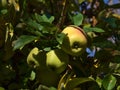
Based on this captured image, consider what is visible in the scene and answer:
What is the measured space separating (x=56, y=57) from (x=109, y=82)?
186 mm

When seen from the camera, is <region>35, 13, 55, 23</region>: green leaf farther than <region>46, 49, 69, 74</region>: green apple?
Yes

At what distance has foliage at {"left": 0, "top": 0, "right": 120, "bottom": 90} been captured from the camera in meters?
1.44

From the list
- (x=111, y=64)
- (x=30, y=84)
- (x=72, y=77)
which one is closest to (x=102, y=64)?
(x=111, y=64)

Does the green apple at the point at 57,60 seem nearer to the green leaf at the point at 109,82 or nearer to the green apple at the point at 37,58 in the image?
the green apple at the point at 37,58

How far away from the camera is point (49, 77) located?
4.78 ft

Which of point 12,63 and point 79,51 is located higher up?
point 79,51

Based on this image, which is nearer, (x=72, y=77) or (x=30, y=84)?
(x=72, y=77)

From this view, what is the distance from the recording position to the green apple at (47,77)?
146 cm

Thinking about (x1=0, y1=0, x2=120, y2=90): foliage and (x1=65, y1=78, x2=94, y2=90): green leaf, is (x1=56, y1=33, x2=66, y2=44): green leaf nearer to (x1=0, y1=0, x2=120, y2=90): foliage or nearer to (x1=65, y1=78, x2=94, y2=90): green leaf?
(x1=0, y1=0, x2=120, y2=90): foliage

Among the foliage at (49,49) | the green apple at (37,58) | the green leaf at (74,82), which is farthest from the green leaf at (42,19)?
the green leaf at (74,82)

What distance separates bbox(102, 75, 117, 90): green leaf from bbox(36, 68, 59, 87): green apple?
0.16 meters

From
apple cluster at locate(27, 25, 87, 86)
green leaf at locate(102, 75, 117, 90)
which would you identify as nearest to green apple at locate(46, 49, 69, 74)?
apple cluster at locate(27, 25, 87, 86)

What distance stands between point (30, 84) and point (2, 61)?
0.13 metres

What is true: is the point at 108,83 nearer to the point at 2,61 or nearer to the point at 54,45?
the point at 54,45
